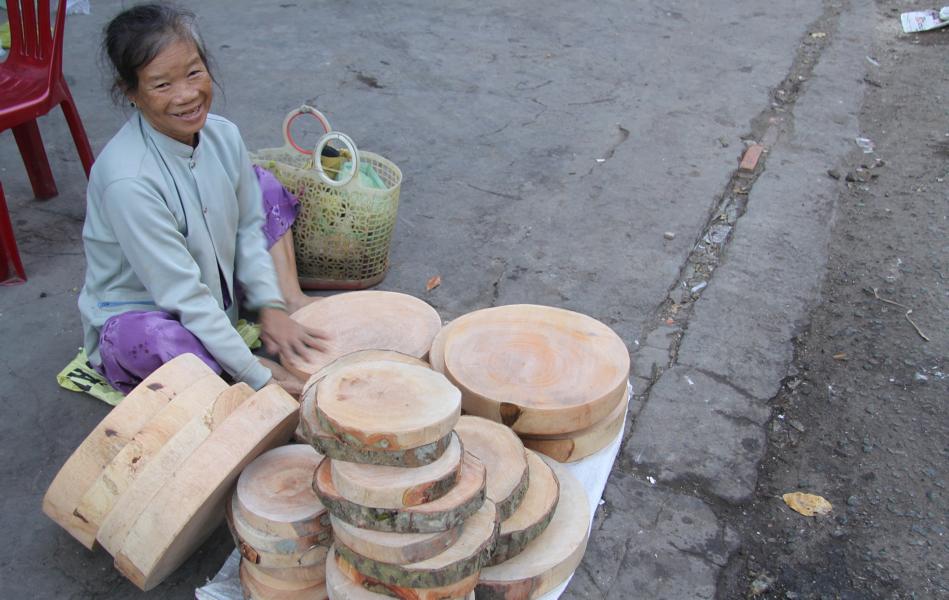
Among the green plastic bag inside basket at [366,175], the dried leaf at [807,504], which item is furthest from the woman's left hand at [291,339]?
the dried leaf at [807,504]

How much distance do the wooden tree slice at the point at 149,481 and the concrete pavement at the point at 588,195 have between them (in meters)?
0.27

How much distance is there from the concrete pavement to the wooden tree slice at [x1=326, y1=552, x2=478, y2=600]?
55cm

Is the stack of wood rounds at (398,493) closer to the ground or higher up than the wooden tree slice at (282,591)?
higher up

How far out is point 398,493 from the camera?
5.16 feet

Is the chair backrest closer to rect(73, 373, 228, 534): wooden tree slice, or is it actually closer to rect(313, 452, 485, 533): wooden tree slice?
rect(73, 373, 228, 534): wooden tree slice

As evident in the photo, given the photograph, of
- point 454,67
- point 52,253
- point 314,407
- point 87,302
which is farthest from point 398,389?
point 454,67

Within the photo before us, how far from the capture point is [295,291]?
2867mm

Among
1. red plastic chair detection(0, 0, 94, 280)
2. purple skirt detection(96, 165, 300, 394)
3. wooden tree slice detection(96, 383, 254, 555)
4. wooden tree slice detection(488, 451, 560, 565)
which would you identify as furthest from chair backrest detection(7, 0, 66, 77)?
wooden tree slice detection(488, 451, 560, 565)

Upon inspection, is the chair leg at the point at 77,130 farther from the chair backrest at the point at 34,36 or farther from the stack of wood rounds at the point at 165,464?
the stack of wood rounds at the point at 165,464

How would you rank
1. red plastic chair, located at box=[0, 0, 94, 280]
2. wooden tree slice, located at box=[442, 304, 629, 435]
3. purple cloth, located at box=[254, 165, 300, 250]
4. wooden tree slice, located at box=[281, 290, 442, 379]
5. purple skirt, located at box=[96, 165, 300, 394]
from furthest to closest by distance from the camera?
Result: red plastic chair, located at box=[0, 0, 94, 280] < purple cloth, located at box=[254, 165, 300, 250] < wooden tree slice, located at box=[281, 290, 442, 379] < purple skirt, located at box=[96, 165, 300, 394] < wooden tree slice, located at box=[442, 304, 629, 435]

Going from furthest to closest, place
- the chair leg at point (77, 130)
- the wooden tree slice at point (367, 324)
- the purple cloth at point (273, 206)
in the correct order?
the chair leg at point (77, 130)
the purple cloth at point (273, 206)
the wooden tree slice at point (367, 324)

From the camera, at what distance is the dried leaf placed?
96.1 inches

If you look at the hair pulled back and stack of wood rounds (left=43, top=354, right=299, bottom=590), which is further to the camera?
the hair pulled back

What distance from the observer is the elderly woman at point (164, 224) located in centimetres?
218
